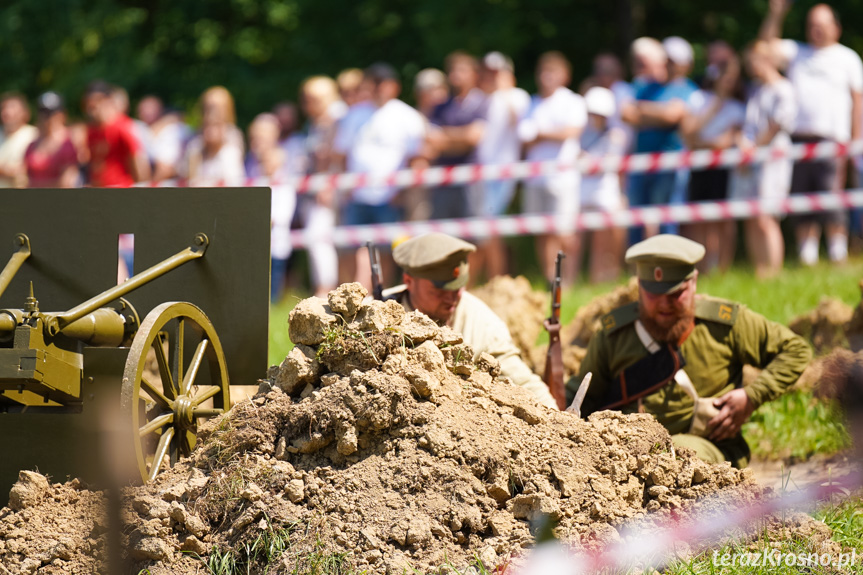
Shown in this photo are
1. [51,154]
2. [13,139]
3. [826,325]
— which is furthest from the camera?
[13,139]

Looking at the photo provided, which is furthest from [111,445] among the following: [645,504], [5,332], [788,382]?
[788,382]

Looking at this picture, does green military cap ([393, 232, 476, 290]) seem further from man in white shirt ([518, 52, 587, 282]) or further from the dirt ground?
Result: man in white shirt ([518, 52, 587, 282])

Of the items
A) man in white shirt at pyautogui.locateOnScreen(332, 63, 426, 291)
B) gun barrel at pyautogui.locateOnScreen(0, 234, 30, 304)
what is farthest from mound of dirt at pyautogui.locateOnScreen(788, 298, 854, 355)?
gun barrel at pyautogui.locateOnScreen(0, 234, 30, 304)

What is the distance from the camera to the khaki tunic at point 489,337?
6129 mm

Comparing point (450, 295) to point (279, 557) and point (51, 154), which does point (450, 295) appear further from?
point (51, 154)

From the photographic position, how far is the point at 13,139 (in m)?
13.9

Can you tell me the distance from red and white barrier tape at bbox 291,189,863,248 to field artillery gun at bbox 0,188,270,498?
225 inches

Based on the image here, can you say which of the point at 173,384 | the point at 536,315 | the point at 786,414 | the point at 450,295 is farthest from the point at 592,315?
the point at 173,384

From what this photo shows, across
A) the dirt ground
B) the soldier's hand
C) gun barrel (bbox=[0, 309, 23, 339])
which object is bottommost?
the soldier's hand

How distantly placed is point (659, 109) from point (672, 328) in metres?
5.25

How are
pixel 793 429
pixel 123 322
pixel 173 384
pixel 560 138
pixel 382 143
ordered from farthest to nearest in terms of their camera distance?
pixel 382 143 < pixel 560 138 < pixel 793 429 < pixel 123 322 < pixel 173 384

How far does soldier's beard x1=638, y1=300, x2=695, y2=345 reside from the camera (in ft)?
20.9

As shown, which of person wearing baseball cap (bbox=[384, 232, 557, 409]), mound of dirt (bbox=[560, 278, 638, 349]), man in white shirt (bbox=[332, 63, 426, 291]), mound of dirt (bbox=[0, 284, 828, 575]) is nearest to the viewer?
mound of dirt (bbox=[0, 284, 828, 575])

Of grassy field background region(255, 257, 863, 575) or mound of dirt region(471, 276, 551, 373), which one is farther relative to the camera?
mound of dirt region(471, 276, 551, 373)
